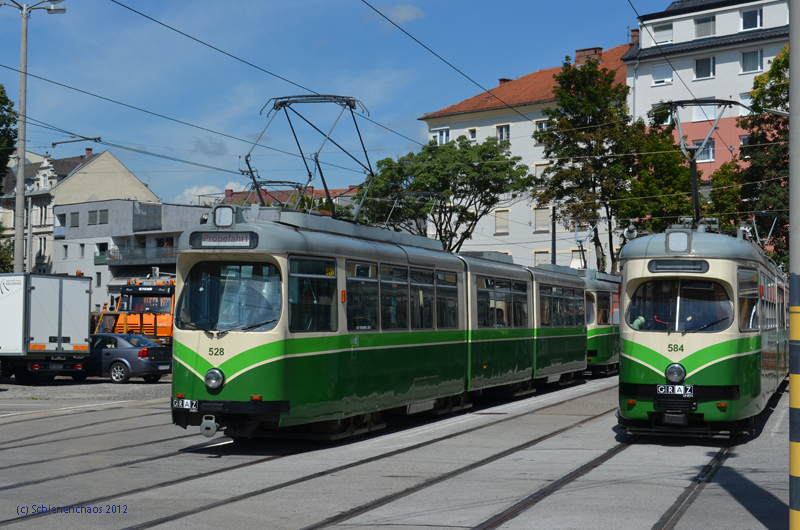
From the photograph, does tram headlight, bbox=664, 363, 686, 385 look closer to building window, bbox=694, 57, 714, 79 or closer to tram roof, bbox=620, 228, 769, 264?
tram roof, bbox=620, 228, 769, 264

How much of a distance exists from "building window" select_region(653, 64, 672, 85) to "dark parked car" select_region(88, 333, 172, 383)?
41.0m

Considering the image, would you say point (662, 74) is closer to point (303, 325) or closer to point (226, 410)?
point (303, 325)

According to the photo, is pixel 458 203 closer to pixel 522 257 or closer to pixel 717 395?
pixel 522 257

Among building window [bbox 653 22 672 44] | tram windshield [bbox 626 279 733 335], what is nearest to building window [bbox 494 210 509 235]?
building window [bbox 653 22 672 44]

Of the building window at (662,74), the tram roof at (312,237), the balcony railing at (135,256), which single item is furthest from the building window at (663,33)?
the tram roof at (312,237)

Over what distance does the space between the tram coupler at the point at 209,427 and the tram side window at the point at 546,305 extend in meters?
11.1

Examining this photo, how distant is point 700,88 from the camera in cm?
5809

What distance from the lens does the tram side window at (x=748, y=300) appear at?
12942mm

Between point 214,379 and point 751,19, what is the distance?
5252 centimetres

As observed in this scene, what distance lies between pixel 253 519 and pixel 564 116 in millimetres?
37538

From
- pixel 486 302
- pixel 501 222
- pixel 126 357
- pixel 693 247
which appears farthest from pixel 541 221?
pixel 693 247

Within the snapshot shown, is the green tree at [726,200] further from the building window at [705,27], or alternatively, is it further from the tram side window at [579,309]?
Result: the building window at [705,27]

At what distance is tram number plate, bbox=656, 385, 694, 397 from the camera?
12531 millimetres

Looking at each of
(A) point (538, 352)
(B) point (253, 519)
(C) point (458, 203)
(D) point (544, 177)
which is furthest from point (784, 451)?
(C) point (458, 203)
